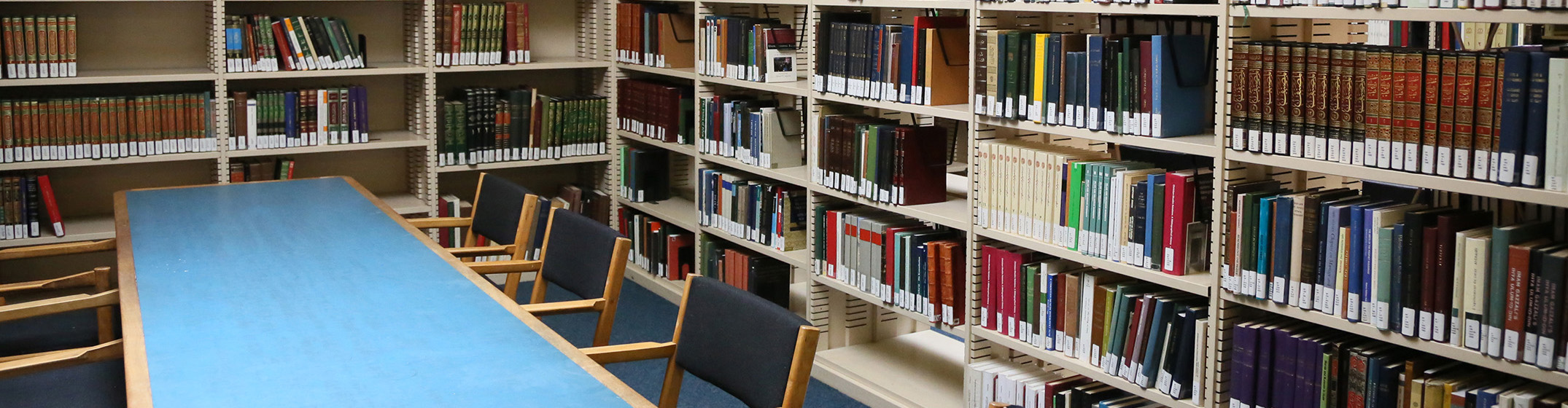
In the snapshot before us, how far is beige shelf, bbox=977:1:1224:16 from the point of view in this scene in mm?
2748

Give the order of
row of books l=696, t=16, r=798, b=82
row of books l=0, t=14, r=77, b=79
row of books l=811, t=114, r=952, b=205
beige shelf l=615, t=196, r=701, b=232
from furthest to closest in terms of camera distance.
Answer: beige shelf l=615, t=196, r=701, b=232 → row of books l=0, t=14, r=77, b=79 → row of books l=696, t=16, r=798, b=82 → row of books l=811, t=114, r=952, b=205

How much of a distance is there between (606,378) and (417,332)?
0.46 metres

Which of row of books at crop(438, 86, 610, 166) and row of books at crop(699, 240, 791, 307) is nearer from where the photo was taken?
row of books at crop(699, 240, 791, 307)

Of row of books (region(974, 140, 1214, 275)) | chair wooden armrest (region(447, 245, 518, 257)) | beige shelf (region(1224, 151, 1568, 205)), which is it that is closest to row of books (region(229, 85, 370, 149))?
chair wooden armrest (region(447, 245, 518, 257))

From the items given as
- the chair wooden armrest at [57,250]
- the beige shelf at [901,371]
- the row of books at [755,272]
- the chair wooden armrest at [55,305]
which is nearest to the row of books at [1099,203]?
the beige shelf at [901,371]

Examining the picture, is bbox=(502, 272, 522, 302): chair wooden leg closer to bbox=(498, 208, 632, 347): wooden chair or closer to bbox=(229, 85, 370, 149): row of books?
bbox=(498, 208, 632, 347): wooden chair

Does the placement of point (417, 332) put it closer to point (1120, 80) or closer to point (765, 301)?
point (765, 301)

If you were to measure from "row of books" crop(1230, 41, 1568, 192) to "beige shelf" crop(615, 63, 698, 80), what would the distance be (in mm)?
2551

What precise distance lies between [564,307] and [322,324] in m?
0.53

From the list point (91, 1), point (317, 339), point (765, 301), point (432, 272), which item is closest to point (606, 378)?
point (765, 301)

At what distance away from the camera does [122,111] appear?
4.75 metres

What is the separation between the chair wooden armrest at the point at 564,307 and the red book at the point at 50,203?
111 inches

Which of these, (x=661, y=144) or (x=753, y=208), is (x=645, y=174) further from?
(x=753, y=208)

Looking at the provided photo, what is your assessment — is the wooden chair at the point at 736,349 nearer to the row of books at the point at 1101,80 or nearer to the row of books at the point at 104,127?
the row of books at the point at 1101,80
